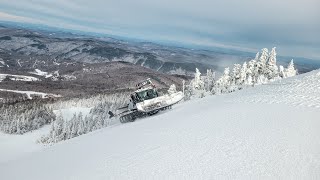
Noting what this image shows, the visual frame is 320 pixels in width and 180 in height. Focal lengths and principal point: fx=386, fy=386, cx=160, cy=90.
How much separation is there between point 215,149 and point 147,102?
63.3ft

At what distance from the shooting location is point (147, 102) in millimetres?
34062

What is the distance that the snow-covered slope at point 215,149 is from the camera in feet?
42.7

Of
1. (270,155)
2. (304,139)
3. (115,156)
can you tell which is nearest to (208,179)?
(270,155)

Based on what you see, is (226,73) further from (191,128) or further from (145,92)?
(191,128)

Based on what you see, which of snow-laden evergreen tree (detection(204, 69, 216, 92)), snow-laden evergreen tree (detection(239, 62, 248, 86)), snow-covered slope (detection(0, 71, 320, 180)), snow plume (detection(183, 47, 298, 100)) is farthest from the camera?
snow-laden evergreen tree (detection(204, 69, 216, 92))

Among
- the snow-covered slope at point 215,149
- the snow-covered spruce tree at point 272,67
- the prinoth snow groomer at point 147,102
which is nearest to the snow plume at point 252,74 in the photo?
the snow-covered spruce tree at point 272,67

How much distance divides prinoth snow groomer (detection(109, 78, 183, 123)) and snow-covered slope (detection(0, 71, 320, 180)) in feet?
34.6

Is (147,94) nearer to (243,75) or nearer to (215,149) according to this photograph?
(215,149)

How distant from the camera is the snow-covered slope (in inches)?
512

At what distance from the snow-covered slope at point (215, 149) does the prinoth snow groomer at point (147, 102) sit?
1055cm

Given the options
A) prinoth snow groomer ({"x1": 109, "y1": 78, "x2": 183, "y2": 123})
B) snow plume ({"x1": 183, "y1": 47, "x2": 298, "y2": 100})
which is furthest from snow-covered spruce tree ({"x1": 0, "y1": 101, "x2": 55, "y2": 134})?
prinoth snow groomer ({"x1": 109, "y1": 78, "x2": 183, "y2": 123})

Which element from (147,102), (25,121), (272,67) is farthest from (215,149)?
(25,121)

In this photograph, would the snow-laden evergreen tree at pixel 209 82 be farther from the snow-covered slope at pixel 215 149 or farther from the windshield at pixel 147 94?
the snow-covered slope at pixel 215 149

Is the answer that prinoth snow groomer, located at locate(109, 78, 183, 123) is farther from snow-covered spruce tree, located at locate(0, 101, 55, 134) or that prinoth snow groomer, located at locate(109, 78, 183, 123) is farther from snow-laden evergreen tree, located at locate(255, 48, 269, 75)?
snow-covered spruce tree, located at locate(0, 101, 55, 134)
